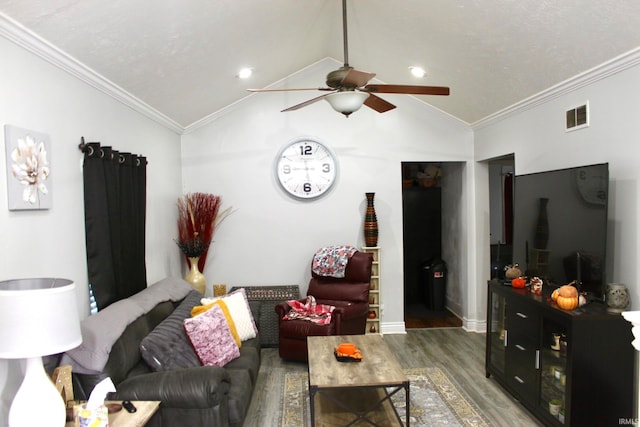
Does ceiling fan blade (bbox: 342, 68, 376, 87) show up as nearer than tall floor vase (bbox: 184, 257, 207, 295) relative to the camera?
Yes

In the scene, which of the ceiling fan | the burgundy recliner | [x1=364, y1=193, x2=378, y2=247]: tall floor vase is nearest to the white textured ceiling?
the ceiling fan

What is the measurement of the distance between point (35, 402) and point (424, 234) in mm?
5454

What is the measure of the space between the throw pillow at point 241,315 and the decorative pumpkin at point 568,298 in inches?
94.0

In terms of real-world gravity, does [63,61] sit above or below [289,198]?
above

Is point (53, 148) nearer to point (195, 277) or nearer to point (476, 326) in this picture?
point (195, 277)

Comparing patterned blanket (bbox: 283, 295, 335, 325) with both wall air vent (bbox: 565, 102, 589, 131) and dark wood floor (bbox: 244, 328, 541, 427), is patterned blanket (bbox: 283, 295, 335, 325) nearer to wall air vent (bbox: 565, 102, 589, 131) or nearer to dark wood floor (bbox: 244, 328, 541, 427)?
dark wood floor (bbox: 244, 328, 541, 427)

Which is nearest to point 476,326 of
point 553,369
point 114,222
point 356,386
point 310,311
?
point 310,311

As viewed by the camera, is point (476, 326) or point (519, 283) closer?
point (519, 283)

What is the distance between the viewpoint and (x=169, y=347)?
2.88 meters

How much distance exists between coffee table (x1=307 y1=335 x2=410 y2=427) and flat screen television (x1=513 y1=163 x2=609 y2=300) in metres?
1.37

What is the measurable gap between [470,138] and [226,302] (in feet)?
11.3

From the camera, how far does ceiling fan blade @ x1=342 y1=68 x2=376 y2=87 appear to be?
102 inches

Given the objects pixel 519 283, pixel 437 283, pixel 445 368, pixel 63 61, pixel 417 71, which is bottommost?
pixel 445 368

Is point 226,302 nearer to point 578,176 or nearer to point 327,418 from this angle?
point 327,418
